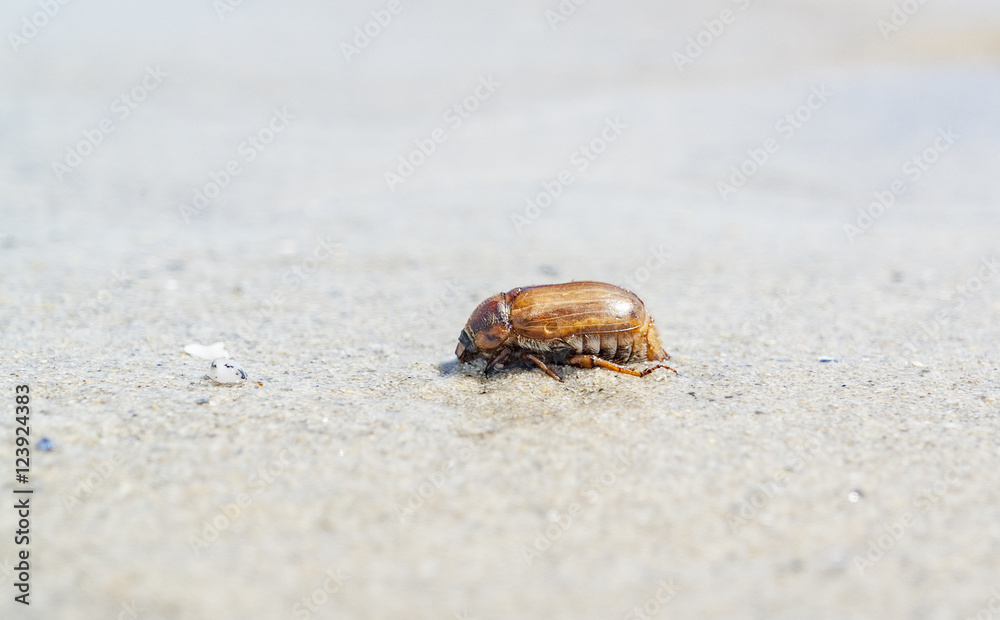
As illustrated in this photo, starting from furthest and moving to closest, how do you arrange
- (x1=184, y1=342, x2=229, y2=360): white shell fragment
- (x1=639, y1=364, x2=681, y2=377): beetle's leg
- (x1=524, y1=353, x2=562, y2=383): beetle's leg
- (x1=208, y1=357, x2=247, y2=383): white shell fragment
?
(x1=184, y1=342, x2=229, y2=360): white shell fragment
(x1=639, y1=364, x2=681, y2=377): beetle's leg
(x1=524, y1=353, x2=562, y2=383): beetle's leg
(x1=208, y1=357, x2=247, y2=383): white shell fragment

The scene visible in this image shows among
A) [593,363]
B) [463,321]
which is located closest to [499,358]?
[593,363]

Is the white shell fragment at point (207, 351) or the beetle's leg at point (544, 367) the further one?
the white shell fragment at point (207, 351)

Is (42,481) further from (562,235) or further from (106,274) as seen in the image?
(562,235)

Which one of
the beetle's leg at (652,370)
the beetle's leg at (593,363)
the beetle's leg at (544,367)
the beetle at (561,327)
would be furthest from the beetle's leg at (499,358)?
the beetle's leg at (652,370)

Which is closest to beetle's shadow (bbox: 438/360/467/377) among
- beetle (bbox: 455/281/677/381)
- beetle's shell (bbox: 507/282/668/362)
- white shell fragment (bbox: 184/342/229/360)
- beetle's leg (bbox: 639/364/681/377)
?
beetle (bbox: 455/281/677/381)

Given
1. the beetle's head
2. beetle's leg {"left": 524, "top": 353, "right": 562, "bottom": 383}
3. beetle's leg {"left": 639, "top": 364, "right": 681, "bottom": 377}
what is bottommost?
beetle's leg {"left": 639, "top": 364, "right": 681, "bottom": 377}

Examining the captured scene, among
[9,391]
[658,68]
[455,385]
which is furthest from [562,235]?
[658,68]

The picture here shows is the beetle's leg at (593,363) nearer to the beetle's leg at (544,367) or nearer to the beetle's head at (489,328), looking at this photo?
the beetle's leg at (544,367)

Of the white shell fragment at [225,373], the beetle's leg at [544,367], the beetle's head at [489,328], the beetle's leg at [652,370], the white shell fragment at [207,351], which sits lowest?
the white shell fragment at [207,351]

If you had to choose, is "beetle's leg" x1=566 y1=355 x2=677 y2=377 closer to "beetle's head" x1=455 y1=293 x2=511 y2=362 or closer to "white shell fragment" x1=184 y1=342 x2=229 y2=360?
"beetle's head" x1=455 y1=293 x2=511 y2=362
